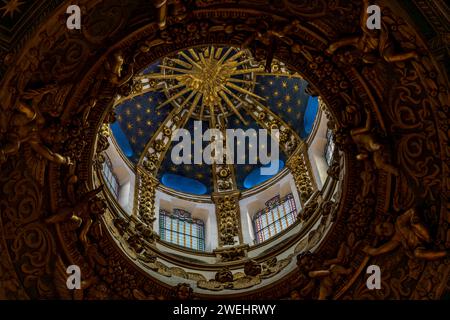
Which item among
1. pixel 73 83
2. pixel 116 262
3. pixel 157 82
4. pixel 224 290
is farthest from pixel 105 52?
pixel 157 82

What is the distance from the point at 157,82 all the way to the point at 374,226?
15285 millimetres

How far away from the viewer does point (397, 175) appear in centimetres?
1961

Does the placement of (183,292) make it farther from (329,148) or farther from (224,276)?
(329,148)

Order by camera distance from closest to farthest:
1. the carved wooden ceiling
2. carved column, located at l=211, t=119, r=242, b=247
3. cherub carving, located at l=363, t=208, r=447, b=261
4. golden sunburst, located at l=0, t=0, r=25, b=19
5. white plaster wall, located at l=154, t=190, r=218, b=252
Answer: golden sunburst, located at l=0, t=0, r=25, b=19 < the carved wooden ceiling < cherub carving, located at l=363, t=208, r=447, b=261 < carved column, located at l=211, t=119, r=242, b=247 < white plaster wall, located at l=154, t=190, r=218, b=252

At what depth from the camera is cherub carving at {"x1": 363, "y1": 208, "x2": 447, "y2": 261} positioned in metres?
18.6

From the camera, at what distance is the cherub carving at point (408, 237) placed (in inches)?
731

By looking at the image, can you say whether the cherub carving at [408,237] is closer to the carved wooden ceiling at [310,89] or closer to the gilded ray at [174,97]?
the carved wooden ceiling at [310,89]

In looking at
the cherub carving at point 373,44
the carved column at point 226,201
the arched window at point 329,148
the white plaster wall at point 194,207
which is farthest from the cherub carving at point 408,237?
the white plaster wall at point 194,207

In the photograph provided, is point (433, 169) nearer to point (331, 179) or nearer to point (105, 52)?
point (331, 179)

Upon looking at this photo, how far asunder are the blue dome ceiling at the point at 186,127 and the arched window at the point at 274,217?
6.13 ft

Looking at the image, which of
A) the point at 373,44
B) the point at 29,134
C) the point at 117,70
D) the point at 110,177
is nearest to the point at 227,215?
the point at 110,177

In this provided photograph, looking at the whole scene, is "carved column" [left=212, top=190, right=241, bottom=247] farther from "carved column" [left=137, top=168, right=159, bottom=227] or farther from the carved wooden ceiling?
the carved wooden ceiling

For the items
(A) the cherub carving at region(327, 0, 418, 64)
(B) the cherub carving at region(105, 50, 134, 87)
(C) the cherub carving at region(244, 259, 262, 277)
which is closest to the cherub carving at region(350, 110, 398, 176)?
(A) the cherub carving at region(327, 0, 418, 64)

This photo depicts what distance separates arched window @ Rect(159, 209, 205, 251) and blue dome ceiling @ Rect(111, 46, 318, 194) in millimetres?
1944
